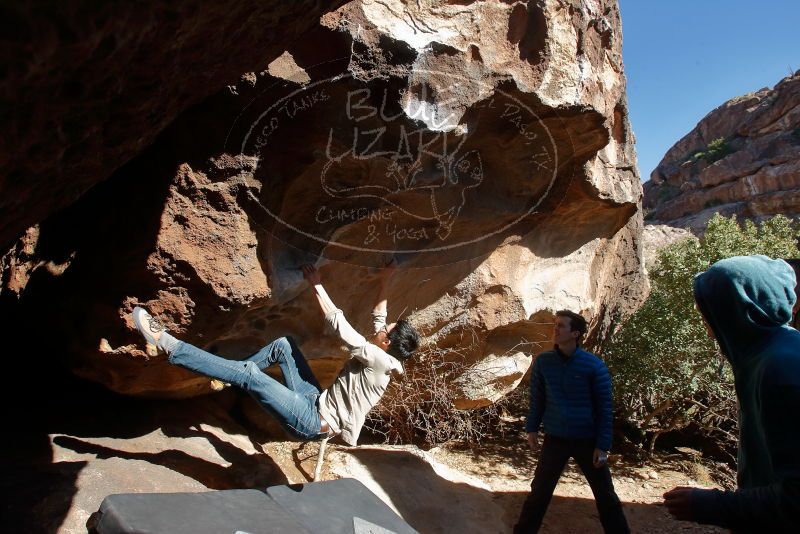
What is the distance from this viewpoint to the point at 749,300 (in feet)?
5.71

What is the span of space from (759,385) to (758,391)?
0.02 m

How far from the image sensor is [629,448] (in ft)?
21.4

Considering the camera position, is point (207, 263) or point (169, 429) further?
point (169, 429)

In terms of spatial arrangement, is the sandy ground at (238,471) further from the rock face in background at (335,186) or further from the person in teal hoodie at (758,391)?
the person in teal hoodie at (758,391)

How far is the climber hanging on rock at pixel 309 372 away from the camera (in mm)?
3133

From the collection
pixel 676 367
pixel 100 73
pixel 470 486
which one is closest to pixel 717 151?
pixel 676 367

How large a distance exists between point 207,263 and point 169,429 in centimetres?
155

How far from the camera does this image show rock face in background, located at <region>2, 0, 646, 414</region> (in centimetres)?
311

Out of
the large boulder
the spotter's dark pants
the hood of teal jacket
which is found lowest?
the spotter's dark pants

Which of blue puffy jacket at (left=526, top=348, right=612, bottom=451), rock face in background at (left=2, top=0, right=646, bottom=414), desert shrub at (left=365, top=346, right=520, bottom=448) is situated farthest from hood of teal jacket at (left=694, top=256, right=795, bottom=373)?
desert shrub at (left=365, top=346, right=520, bottom=448)

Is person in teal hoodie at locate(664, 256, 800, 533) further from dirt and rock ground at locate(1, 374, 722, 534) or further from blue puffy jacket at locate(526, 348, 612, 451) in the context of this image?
dirt and rock ground at locate(1, 374, 722, 534)

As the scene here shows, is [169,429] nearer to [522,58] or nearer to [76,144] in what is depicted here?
[76,144]

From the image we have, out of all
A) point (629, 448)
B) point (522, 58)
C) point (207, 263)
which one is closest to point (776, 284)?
point (522, 58)

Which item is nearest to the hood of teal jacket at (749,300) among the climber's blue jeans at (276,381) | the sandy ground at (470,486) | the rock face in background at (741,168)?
the climber's blue jeans at (276,381)
